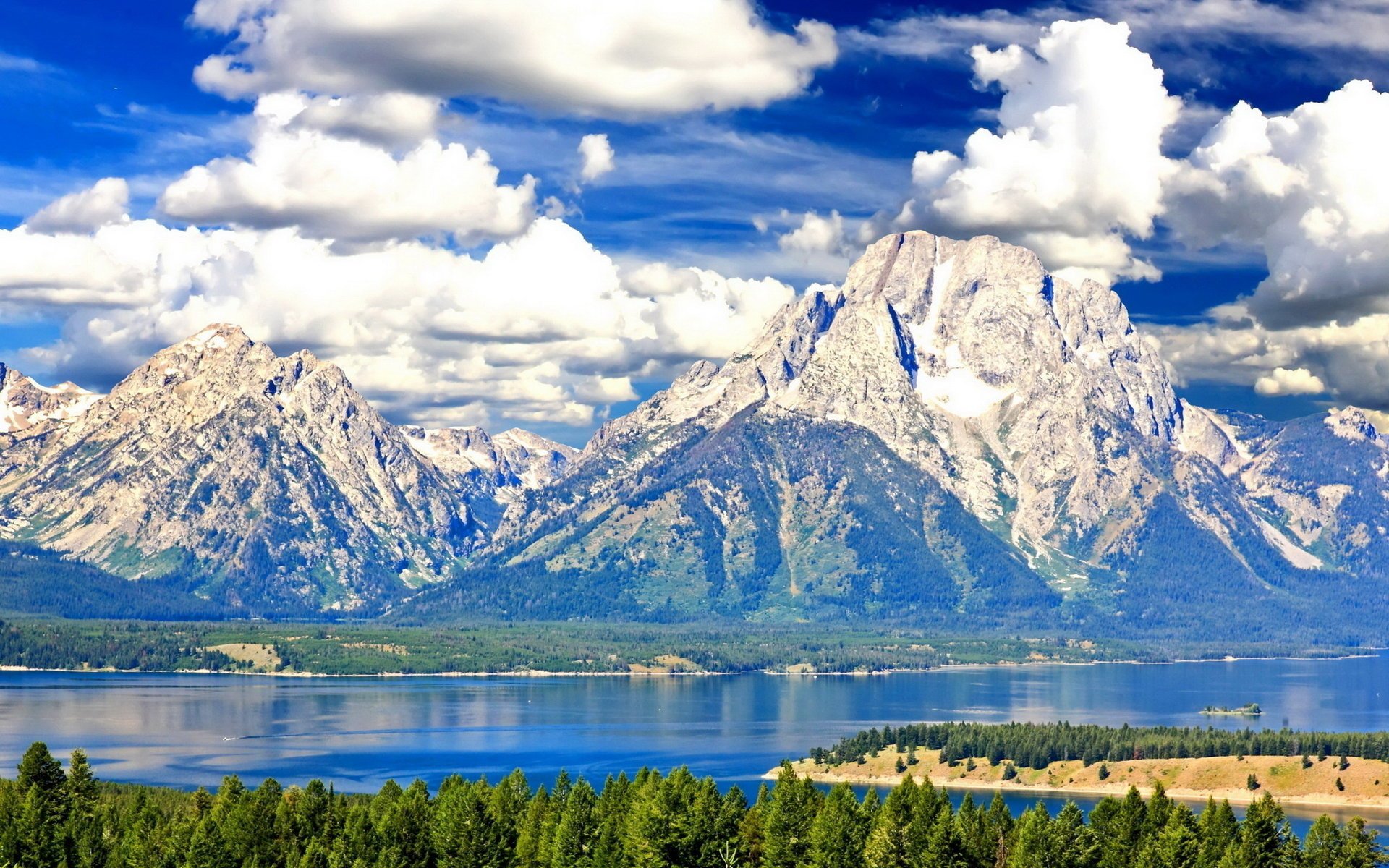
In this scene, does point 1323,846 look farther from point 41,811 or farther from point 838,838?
point 41,811

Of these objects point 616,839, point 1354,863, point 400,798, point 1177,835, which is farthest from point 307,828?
point 1354,863

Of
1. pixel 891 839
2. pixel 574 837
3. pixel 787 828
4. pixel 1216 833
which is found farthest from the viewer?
pixel 787 828

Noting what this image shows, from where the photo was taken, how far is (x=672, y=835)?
13362 centimetres

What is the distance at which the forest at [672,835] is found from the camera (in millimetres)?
132750

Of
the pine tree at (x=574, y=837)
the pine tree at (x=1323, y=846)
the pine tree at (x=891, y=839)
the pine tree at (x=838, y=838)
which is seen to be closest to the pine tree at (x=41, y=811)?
the pine tree at (x=574, y=837)

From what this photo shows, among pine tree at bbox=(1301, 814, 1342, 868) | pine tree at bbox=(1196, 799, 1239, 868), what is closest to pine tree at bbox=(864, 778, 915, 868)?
pine tree at bbox=(1196, 799, 1239, 868)

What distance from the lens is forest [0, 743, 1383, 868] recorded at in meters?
133

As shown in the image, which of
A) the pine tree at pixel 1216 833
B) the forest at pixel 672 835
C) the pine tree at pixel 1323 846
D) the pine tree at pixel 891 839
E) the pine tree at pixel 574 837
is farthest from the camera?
the pine tree at pixel 574 837

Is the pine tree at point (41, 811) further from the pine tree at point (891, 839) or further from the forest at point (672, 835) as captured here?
the pine tree at point (891, 839)

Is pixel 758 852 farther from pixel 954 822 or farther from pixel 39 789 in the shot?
pixel 39 789

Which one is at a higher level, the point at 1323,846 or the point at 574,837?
the point at 574,837

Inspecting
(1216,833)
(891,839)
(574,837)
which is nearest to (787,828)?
(891,839)

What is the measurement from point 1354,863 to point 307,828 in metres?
87.4

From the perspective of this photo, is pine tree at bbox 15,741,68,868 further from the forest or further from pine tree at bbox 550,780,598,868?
pine tree at bbox 550,780,598,868
